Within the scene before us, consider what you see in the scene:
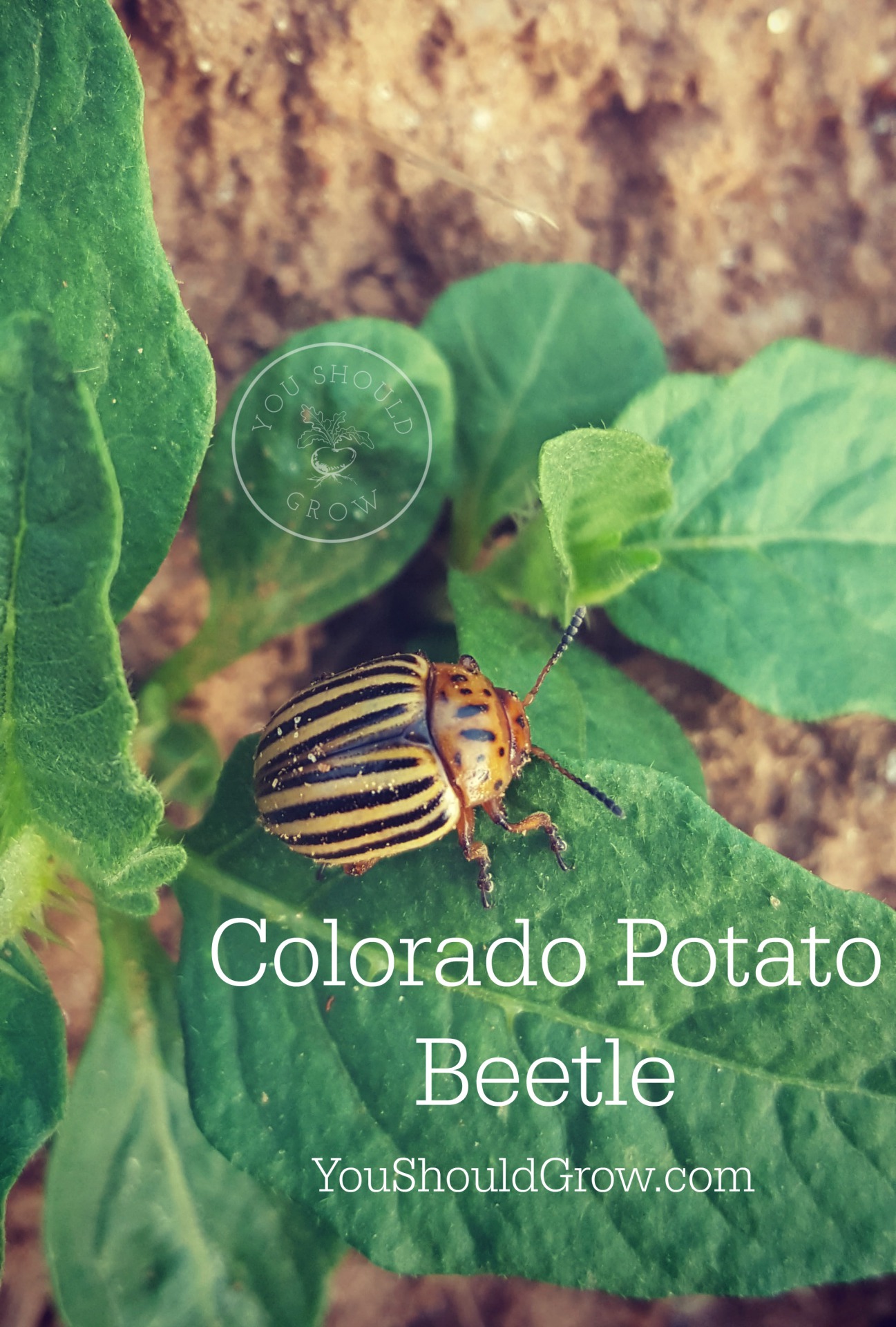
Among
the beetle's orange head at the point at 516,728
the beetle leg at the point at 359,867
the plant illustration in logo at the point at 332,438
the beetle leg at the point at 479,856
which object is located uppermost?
the plant illustration in logo at the point at 332,438

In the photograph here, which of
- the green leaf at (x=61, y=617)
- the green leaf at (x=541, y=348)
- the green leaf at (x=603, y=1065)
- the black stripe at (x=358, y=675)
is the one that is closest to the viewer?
the green leaf at (x=61, y=617)

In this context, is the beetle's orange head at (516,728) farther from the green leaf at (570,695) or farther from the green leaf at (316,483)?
the green leaf at (316,483)

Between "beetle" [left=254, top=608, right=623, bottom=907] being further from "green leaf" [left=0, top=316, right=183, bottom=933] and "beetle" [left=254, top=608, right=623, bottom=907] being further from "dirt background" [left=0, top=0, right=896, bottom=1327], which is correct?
"dirt background" [left=0, top=0, right=896, bottom=1327]

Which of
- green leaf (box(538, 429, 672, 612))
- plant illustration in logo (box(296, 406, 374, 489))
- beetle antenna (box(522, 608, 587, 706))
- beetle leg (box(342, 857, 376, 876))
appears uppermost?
green leaf (box(538, 429, 672, 612))

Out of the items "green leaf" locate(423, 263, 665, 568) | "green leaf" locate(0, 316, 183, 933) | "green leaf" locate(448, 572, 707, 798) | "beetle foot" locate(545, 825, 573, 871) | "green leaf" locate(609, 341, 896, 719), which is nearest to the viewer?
"green leaf" locate(0, 316, 183, 933)

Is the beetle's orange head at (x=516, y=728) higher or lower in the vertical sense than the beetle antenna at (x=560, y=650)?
lower

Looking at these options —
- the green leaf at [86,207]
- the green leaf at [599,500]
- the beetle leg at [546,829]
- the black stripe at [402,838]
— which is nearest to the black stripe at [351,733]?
the black stripe at [402,838]

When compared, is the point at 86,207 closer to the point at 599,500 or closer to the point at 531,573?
the point at 599,500

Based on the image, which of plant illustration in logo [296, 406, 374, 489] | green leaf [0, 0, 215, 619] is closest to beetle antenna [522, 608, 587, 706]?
plant illustration in logo [296, 406, 374, 489]
